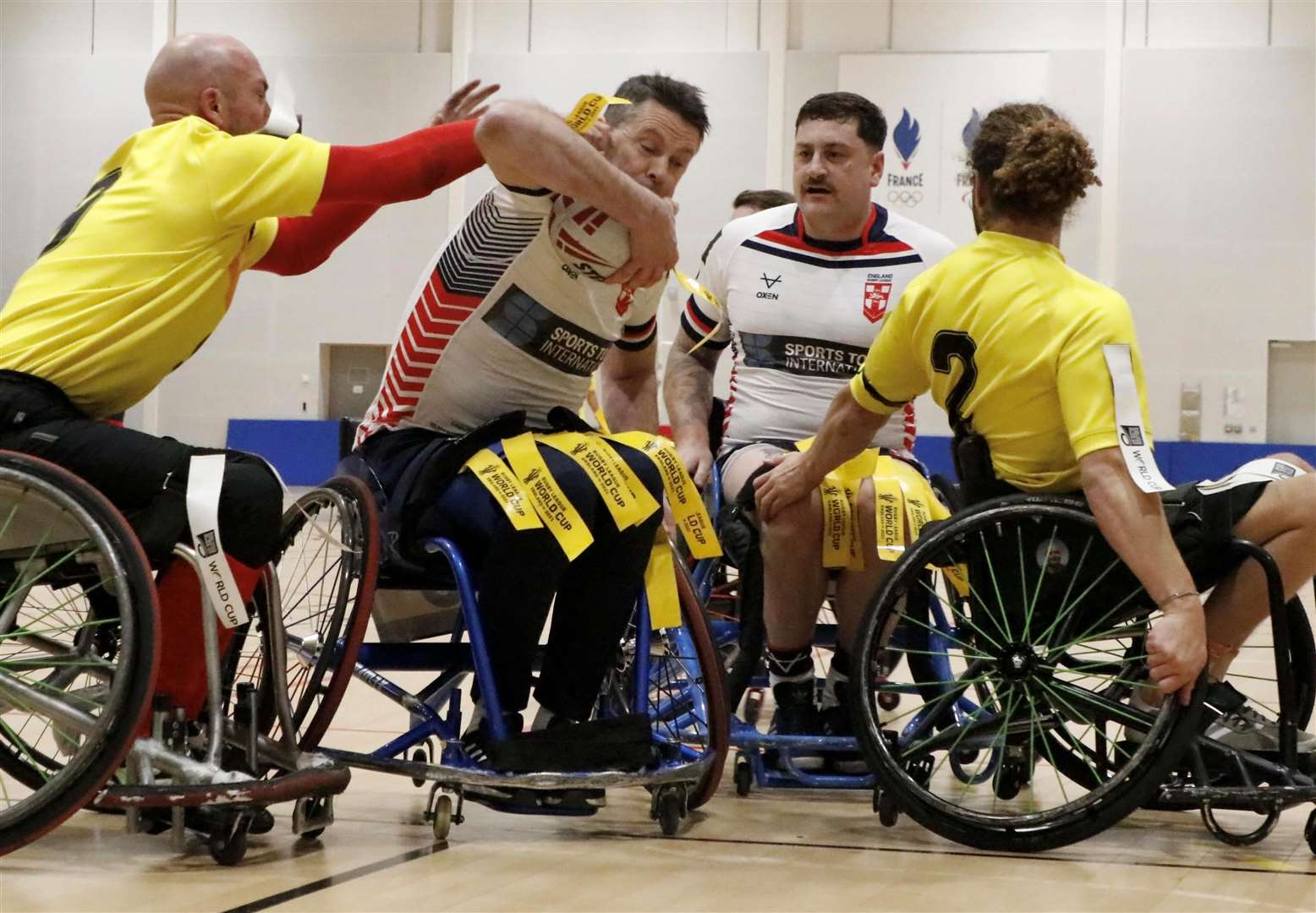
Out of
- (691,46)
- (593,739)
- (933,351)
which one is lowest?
(593,739)

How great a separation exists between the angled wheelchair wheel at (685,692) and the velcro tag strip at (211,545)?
703 millimetres

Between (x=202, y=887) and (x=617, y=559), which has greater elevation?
(x=617, y=559)

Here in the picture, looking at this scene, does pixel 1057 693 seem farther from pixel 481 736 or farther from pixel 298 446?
pixel 298 446

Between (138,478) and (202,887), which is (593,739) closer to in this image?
(202,887)

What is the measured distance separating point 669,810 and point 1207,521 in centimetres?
99

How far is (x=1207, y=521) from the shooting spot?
8.23 feet

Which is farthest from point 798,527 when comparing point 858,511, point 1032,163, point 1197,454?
point 1197,454

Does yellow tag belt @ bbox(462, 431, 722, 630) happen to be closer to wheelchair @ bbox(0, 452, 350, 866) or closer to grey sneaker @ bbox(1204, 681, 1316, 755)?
wheelchair @ bbox(0, 452, 350, 866)

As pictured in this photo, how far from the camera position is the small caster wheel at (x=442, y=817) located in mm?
2557

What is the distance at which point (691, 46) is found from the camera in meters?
12.8

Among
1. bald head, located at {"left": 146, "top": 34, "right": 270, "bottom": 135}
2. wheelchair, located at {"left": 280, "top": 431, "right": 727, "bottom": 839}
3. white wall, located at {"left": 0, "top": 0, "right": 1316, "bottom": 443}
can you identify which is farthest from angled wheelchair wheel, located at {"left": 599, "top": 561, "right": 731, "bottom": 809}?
white wall, located at {"left": 0, "top": 0, "right": 1316, "bottom": 443}

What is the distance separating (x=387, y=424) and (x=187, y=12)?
11630mm

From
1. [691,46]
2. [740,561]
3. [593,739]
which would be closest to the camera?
[593,739]

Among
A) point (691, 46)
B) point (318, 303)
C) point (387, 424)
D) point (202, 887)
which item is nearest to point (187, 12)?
point (318, 303)
